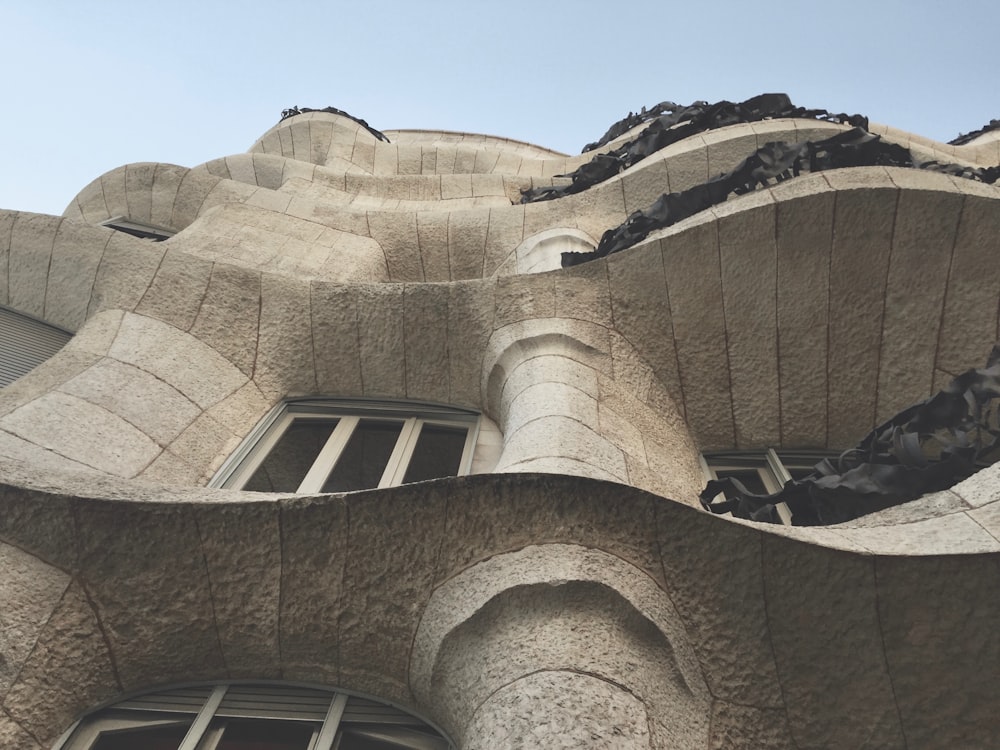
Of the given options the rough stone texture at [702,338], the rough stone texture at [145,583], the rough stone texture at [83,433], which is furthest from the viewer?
the rough stone texture at [702,338]

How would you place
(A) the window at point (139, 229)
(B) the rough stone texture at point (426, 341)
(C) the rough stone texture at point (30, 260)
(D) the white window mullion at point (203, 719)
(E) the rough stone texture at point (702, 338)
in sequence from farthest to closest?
(A) the window at point (139, 229)
(C) the rough stone texture at point (30, 260)
(B) the rough stone texture at point (426, 341)
(E) the rough stone texture at point (702, 338)
(D) the white window mullion at point (203, 719)

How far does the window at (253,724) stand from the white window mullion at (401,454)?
1.87m

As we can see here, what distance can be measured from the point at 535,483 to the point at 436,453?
2873 mm

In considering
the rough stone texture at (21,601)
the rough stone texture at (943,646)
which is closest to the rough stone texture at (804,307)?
the rough stone texture at (943,646)

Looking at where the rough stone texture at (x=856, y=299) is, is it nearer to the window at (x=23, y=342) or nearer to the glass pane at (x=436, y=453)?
the glass pane at (x=436, y=453)

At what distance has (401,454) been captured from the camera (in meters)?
6.14

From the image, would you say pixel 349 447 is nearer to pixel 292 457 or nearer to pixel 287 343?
pixel 292 457

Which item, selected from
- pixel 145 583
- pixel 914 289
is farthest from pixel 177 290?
pixel 914 289

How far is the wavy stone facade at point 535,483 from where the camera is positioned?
10.8 feet

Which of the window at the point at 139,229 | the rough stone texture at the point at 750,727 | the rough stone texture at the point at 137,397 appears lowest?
the rough stone texture at the point at 750,727

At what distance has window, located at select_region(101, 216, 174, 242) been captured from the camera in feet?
38.7

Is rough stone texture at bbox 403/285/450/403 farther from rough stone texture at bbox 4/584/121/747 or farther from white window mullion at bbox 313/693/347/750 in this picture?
rough stone texture at bbox 4/584/121/747

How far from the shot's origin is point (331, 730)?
11.7ft

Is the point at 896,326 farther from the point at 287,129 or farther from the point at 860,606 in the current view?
the point at 287,129
